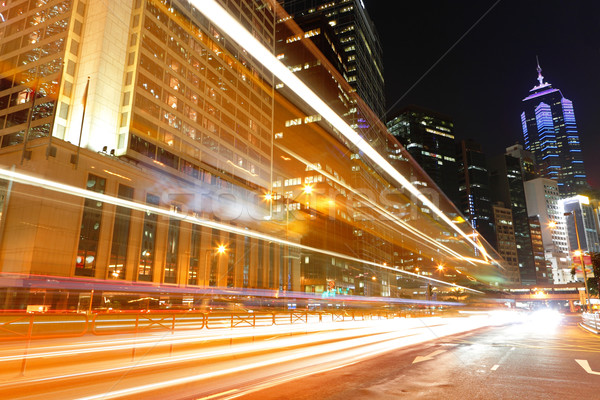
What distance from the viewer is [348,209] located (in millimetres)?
129125

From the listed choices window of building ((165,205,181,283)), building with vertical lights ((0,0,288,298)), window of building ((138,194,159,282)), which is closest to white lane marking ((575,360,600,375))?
building with vertical lights ((0,0,288,298))

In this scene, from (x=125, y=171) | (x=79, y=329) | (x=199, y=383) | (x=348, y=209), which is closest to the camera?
(x=199, y=383)

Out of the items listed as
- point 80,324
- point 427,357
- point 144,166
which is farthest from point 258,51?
point 144,166

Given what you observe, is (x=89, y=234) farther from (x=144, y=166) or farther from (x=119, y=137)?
(x=119, y=137)

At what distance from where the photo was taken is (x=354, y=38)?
157375 millimetres

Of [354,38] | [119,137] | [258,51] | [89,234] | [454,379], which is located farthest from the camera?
[354,38]

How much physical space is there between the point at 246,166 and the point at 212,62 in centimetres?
2085

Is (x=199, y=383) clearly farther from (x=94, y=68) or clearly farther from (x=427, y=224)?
(x=94, y=68)

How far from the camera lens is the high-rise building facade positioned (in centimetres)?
15166

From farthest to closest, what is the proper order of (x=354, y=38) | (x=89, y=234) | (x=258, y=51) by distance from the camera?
(x=354, y=38), (x=89, y=234), (x=258, y=51)

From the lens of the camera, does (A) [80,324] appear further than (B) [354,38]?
No

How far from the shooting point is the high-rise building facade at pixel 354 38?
151663mm

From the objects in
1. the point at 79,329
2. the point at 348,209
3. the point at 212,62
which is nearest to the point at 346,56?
the point at 348,209

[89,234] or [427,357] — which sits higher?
[89,234]
